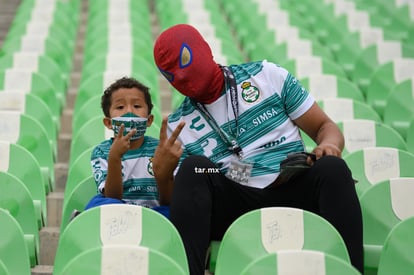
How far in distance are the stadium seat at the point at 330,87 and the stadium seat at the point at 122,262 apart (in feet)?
9.54

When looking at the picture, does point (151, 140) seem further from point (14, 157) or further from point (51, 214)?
point (51, 214)

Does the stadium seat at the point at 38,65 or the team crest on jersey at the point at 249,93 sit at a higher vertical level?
the stadium seat at the point at 38,65

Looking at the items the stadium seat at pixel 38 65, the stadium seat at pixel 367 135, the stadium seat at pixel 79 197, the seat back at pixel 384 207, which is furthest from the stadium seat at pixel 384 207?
the stadium seat at pixel 38 65

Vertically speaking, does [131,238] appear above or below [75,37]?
below

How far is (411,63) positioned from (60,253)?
3.57 meters

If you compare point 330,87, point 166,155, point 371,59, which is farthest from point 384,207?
point 371,59

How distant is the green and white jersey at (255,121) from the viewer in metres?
3.42

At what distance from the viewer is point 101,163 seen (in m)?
3.59

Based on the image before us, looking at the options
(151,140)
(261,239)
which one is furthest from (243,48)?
(261,239)

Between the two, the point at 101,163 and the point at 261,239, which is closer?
the point at 261,239

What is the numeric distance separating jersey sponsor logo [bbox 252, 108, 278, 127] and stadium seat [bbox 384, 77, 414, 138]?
195 centimetres

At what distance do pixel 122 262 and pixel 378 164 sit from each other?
1.65 metres

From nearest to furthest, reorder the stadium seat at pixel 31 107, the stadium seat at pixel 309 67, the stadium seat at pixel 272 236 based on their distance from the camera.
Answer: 1. the stadium seat at pixel 272 236
2. the stadium seat at pixel 31 107
3. the stadium seat at pixel 309 67

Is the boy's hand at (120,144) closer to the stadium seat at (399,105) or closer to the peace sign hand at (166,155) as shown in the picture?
the peace sign hand at (166,155)
